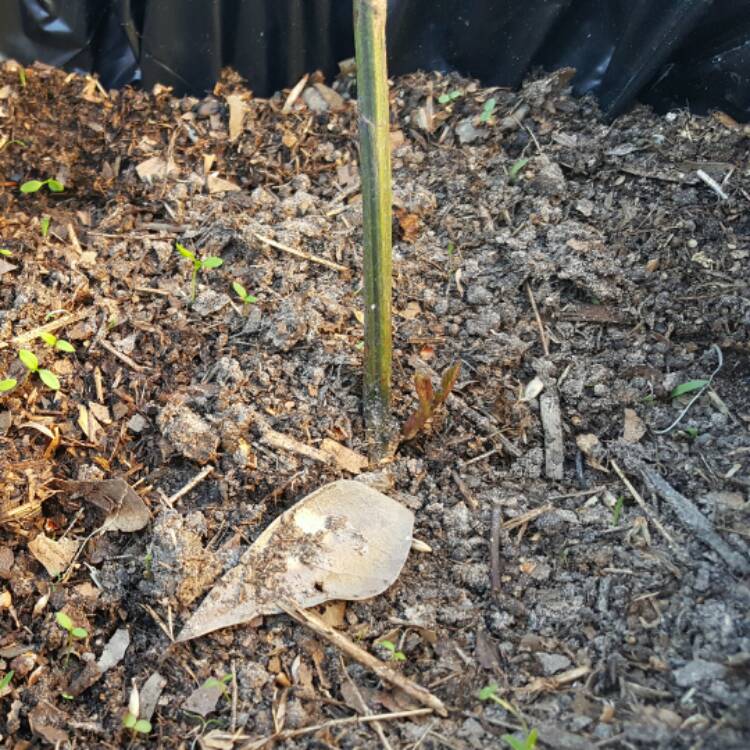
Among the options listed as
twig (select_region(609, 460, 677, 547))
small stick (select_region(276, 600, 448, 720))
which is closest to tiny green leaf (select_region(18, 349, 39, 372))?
small stick (select_region(276, 600, 448, 720))

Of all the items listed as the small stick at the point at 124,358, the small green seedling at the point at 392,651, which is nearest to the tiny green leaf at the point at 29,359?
the small stick at the point at 124,358

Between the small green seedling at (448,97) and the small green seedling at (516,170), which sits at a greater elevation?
the small green seedling at (448,97)

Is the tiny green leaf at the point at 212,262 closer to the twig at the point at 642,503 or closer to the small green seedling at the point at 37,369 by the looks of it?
the small green seedling at the point at 37,369

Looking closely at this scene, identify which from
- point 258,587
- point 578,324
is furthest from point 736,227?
point 258,587

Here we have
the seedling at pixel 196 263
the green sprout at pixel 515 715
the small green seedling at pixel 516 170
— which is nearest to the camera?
the green sprout at pixel 515 715

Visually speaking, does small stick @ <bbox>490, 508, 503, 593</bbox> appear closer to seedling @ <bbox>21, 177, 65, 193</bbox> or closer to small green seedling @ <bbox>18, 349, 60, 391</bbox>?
small green seedling @ <bbox>18, 349, 60, 391</bbox>
